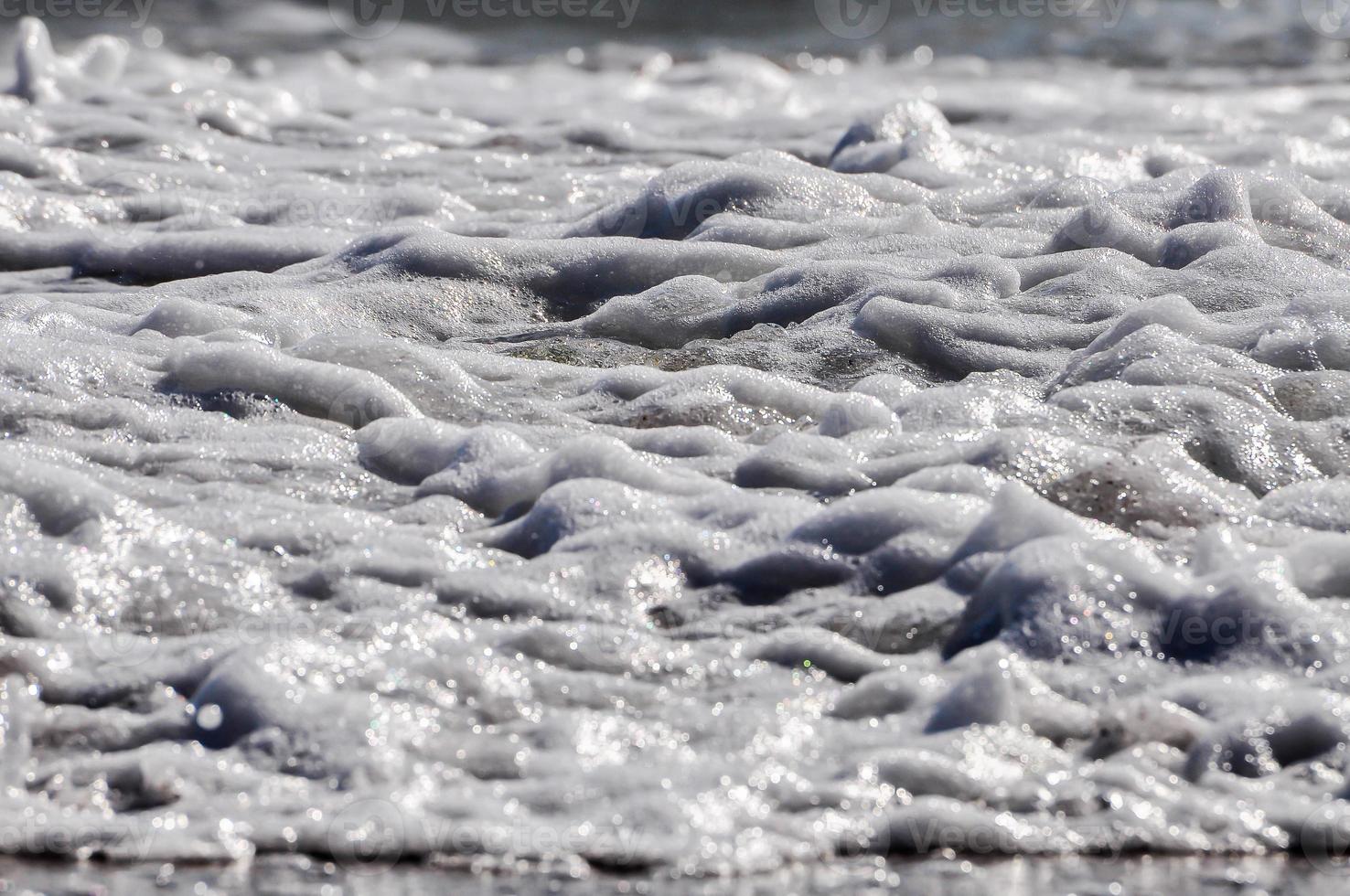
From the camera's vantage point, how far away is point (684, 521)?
257cm

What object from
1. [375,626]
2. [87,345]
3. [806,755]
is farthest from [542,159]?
[806,755]

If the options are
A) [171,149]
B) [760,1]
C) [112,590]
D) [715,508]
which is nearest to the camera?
[112,590]

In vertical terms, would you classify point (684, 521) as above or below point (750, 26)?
below

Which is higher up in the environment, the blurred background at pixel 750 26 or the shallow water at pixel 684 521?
the blurred background at pixel 750 26

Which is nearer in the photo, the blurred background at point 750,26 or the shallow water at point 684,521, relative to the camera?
the shallow water at point 684,521

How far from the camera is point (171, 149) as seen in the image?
5.96m

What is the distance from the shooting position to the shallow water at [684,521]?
1.87m

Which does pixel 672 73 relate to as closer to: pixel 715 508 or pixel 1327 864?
pixel 715 508

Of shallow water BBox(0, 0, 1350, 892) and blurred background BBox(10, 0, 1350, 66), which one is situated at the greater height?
blurred background BBox(10, 0, 1350, 66)

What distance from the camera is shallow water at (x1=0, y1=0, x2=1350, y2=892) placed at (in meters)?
1.87

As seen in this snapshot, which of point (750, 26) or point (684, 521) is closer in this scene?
point (684, 521)

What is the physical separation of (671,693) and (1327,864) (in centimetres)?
91

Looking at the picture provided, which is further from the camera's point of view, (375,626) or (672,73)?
(672,73)

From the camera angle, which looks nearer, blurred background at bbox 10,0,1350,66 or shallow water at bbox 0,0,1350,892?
shallow water at bbox 0,0,1350,892
